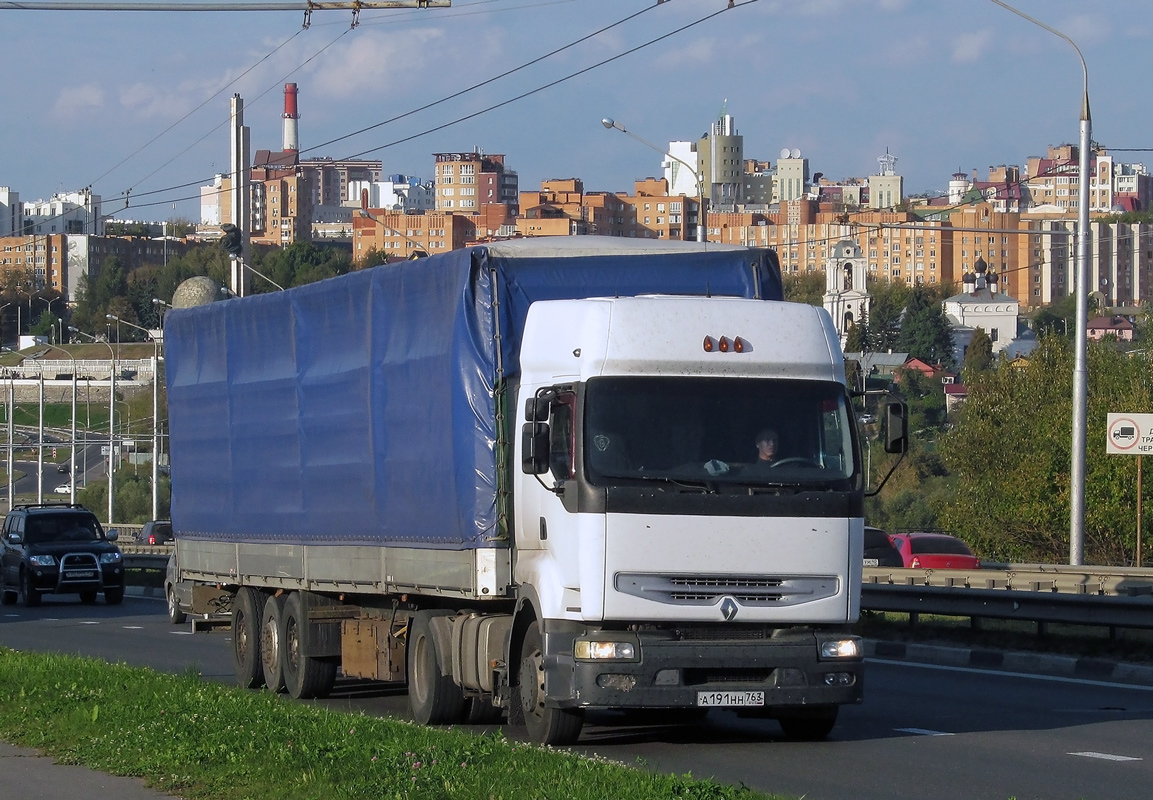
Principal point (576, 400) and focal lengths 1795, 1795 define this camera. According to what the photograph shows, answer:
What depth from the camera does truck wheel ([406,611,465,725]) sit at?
1215 cm

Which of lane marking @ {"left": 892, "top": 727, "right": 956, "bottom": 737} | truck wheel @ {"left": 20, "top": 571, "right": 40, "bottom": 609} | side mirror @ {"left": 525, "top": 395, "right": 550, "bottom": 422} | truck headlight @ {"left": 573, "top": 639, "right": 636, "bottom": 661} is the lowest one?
truck wheel @ {"left": 20, "top": 571, "right": 40, "bottom": 609}

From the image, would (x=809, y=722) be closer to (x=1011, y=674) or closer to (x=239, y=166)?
(x=1011, y=674)

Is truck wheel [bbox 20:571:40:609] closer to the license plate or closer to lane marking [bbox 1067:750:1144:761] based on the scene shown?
the license plate

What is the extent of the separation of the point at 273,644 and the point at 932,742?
595 cm

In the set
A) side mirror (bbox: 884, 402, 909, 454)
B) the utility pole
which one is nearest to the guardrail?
side mirror (bbox: 884, 402, 909, 454)

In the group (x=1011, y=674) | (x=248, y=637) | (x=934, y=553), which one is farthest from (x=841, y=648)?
(x=934, y=553)

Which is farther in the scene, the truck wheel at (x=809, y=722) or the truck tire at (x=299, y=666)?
the truck tire at (x=299, y=666)

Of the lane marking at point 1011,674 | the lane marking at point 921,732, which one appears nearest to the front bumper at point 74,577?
the lane marking at point 1011,674

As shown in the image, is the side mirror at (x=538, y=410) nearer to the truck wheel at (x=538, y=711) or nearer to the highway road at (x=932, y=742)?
the truck wheel at (x=538, y=711)

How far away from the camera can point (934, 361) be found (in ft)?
650

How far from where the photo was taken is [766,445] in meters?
10.6

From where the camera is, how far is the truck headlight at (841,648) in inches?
421

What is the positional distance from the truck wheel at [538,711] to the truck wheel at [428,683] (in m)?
1.20

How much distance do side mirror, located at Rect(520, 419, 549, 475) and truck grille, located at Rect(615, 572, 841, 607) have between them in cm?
78
